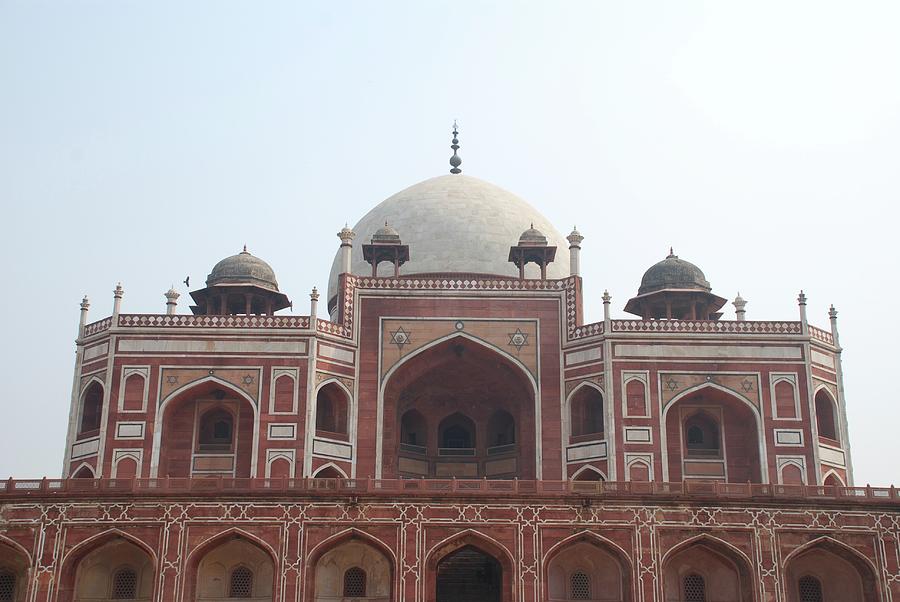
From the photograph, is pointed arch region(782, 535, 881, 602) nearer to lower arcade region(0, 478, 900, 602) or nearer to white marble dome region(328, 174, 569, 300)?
lower arcade region(0, 478, 900, 602)

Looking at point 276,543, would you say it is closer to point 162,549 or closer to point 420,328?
point 162,549

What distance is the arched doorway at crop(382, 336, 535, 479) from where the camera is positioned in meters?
31.2

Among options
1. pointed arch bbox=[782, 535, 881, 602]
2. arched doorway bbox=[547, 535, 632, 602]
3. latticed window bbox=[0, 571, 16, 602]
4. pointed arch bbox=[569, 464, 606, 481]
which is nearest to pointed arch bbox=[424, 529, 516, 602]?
arched doorway bbox=[547, 535, 632, 602]

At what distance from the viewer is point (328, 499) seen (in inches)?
986

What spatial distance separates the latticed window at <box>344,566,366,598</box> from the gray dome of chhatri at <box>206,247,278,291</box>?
32.5 ft

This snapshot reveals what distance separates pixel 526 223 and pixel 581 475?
1029 centimetres

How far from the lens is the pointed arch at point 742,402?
29188 mm

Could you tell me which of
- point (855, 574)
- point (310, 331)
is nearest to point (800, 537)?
point (855, 574)

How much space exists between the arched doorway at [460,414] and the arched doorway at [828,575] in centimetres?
752

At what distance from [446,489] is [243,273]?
10443 millimetres

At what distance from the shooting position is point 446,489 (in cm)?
2528

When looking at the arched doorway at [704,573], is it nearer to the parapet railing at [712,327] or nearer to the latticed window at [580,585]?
the latticed window at [580,585]

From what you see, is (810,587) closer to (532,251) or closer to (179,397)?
(532,251)

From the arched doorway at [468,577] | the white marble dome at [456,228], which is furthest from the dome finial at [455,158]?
the arched doorway at [468,577]
